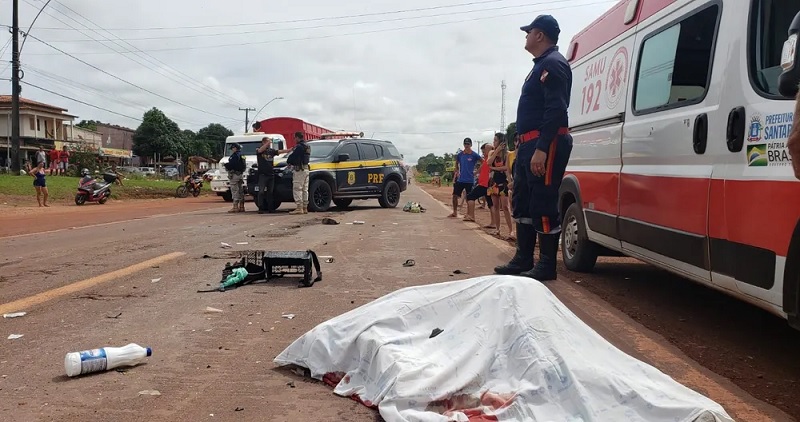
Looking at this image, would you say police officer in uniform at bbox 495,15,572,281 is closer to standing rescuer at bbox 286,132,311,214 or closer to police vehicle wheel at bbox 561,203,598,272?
police vehicle wheel at bbox 561,203,598,272

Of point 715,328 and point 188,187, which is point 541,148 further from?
point 188,187

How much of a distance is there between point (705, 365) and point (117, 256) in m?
6.45

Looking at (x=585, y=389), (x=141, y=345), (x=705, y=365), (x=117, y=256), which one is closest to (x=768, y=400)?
(x=705, y=365)

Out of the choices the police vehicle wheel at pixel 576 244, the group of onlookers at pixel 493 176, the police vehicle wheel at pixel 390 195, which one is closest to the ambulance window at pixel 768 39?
the police vehicle wheel at pixel 576 244

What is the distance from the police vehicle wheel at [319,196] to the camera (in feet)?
50.8

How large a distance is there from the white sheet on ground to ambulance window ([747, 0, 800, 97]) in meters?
1.86

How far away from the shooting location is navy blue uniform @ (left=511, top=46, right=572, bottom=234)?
16.9 ft

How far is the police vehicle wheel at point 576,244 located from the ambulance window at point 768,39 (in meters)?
3.05

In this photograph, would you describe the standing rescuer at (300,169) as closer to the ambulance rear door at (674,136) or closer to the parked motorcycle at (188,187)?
the ambulance rear door at (674,136)

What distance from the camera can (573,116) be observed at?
720cm

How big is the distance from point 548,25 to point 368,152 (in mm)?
11810

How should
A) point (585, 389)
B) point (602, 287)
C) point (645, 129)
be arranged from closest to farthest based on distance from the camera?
point (585, 389) → point (645, 129) → point (602, 287)

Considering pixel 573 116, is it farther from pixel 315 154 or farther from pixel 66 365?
pixel 315 154

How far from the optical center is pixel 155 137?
80.0 metres
